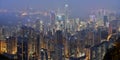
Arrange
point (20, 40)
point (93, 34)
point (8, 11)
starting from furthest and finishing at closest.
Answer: point (93, 34)
point (20, 40)
point (8, 11)

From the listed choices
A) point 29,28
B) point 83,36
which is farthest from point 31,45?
point 83,36

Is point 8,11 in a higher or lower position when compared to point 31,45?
higher

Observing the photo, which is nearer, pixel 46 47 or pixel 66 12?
pixel 46 47

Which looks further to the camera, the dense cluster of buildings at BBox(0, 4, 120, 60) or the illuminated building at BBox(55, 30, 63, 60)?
the illuminated building at BBox(55, 30, 63, 60)

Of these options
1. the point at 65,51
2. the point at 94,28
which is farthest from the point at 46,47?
the point at 94,28

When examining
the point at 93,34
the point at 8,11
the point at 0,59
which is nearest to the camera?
the point at 0,59

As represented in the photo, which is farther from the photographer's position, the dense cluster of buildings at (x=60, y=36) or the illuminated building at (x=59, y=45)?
the illuminated building at (x=59, y=45)

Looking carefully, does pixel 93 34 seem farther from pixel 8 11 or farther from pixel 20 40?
pixel 8 11

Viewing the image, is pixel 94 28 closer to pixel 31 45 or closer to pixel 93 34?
pixel 93 34

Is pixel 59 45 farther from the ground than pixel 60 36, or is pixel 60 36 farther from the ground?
pixel 60 36
